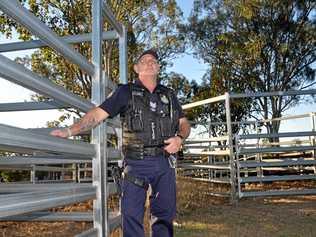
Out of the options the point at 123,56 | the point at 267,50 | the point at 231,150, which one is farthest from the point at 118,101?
the point at 267,50

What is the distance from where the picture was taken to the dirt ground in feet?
17.9

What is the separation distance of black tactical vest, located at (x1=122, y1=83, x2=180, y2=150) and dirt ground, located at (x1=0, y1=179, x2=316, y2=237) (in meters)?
1.52

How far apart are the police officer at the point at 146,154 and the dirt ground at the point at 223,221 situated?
1.30 m

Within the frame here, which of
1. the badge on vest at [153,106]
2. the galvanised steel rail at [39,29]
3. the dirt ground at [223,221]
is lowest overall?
the dirt ground at [223,221]

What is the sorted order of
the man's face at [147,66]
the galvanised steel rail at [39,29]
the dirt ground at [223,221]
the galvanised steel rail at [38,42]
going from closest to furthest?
1. the galvanised steel rail at [39,29]
2. the man's face at [147,66]
3. the galvanised steel rail at [38,42]
4. the dirt ground at [223,221]

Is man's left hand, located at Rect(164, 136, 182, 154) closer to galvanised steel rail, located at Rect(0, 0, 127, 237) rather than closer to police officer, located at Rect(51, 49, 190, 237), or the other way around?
police officer, located at Rect(51, 49, 190, 237)

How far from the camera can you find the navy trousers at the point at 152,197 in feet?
10.2

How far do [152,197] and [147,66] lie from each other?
3.06 feet

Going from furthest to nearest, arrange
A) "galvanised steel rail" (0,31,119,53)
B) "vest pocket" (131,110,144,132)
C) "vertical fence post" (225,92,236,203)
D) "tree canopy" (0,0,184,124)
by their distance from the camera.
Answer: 1. "tree canopy" (0,0,184,124)
2. "vertical fence post" (225,92,236,203)
3. "galvanised steel rail" (0,31,119,53)
4. "vest pocket" (131,110,144,132)

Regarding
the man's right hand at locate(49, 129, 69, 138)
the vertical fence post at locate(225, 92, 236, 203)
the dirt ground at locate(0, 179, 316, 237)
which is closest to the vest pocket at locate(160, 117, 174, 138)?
the man's right hand at locate(49, 129, 69, 138)

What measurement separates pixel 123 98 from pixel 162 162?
0.51m

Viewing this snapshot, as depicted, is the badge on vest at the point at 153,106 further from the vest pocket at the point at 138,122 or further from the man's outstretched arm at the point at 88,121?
the man's outstretched arm at the point at 88,121

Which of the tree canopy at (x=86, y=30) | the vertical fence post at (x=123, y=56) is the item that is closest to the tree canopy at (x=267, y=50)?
the tree canopy at (x=86, y=30)

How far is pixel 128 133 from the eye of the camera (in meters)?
3.23
